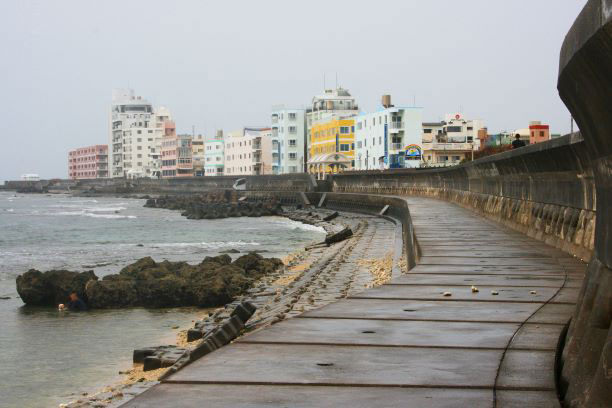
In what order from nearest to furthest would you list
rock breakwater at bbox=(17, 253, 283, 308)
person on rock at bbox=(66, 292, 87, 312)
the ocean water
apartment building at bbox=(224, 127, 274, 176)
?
the ocean water, rock breakwater at bbox=(17, 253, 283, 308), person on rock at bbox=(66, 292, 87, 312), apartment building at bbox=(224, 127, 274, 176)

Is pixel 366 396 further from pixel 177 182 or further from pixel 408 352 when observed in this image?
pixel 177 182

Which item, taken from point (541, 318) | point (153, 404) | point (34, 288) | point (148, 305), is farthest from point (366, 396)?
point (34, 288)

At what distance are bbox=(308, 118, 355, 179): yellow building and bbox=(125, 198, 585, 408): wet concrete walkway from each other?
315ft

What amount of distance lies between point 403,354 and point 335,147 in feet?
351

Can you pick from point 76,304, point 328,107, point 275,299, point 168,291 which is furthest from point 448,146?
point 275,299

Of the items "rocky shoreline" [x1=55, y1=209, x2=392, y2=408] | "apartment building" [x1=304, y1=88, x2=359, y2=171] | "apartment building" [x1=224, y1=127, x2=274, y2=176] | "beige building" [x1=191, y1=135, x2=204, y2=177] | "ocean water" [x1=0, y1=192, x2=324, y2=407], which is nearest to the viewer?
"rocky shoreline" [x1=55, y1=209, x2=392, y2=408]

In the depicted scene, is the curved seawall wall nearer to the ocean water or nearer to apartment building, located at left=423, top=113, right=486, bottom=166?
the ocean water

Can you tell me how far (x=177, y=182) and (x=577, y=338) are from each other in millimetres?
146592

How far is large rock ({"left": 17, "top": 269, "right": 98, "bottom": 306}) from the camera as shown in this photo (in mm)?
21047

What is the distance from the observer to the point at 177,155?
177m

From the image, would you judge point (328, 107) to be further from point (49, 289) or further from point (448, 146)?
point (49, 289)

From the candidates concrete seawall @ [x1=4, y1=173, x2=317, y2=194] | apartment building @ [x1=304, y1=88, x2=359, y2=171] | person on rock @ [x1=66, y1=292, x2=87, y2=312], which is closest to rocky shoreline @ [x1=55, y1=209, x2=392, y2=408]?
person on rock @ [x1=66, y1=292, x2=87, y2=312]

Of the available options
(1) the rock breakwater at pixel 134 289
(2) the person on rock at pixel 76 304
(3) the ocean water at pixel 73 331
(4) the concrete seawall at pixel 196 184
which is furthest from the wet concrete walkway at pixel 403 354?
(4) the concrete seawall at pixel 196 184

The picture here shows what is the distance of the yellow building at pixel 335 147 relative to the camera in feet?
347
